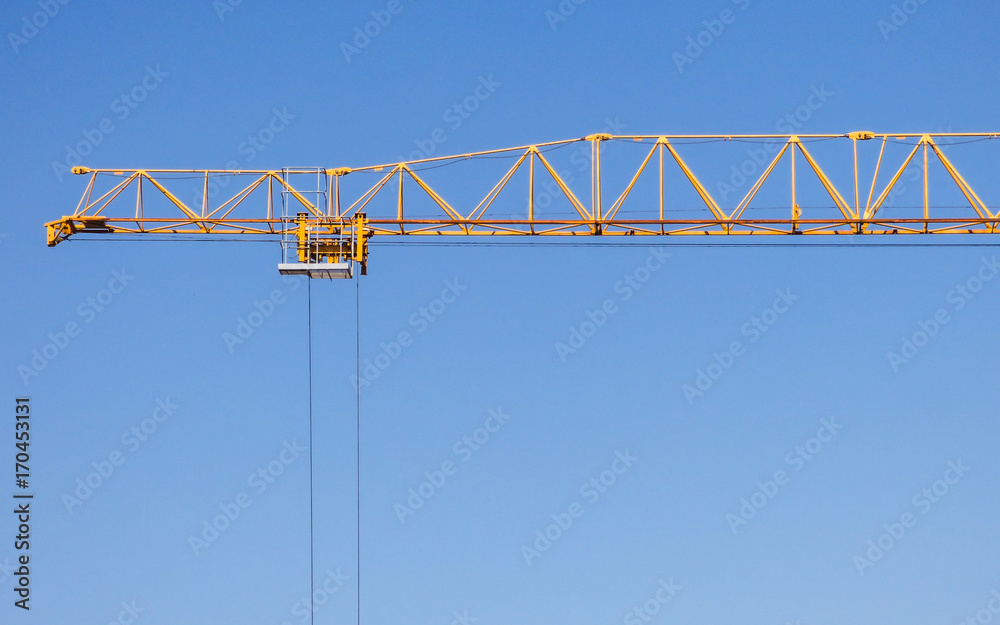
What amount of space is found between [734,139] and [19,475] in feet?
95.8

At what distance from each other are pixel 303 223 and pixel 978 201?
1018 inches

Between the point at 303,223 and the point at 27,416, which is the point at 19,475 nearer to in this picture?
the point at 27,416

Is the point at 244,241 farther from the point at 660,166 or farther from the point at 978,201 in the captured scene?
the point at 978,201

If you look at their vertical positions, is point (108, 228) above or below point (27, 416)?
above

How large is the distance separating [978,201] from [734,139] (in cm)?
978

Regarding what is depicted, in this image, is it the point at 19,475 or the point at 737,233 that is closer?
the point at 19,475

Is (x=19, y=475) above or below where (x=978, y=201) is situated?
below

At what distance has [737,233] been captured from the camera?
74.4m

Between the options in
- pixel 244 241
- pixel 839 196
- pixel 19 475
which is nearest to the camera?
pixel 19 475

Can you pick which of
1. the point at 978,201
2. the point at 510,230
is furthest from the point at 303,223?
→ the point at 978,201

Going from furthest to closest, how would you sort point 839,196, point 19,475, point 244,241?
point 244,241 < point 839,196 < point 19,475

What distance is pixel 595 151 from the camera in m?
70.9

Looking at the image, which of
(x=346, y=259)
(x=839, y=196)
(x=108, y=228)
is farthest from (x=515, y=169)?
(x=108, y=228)

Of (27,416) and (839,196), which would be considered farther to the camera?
(839,196)
